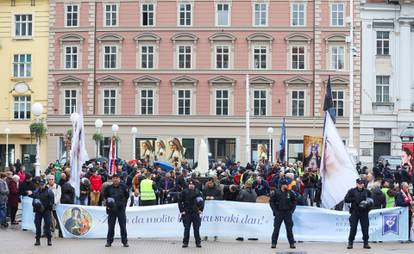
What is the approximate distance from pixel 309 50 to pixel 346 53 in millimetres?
2600

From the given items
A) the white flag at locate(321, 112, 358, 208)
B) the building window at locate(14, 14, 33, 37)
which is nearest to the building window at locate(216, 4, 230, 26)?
the building window at locate(14, 14, 33, 37)

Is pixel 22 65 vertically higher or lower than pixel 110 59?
lower

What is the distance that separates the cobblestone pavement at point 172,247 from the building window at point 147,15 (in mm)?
36271

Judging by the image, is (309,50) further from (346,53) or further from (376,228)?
(376,228)

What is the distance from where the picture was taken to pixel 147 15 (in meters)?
56.4

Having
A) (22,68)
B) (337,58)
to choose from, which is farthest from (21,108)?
(337,58)

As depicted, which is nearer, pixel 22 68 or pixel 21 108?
pixel 21 108

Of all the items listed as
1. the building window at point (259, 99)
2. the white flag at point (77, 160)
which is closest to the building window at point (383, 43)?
the building window at point (259, 99)

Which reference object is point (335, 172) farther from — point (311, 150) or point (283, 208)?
point (311, 150)

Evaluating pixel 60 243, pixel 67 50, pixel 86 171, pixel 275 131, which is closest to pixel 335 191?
pixel 60 243

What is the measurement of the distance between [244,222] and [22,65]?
3925cm

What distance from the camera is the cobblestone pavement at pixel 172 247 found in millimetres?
19125

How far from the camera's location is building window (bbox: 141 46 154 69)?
56.0 metres

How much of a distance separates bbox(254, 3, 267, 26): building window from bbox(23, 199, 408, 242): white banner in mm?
36149
